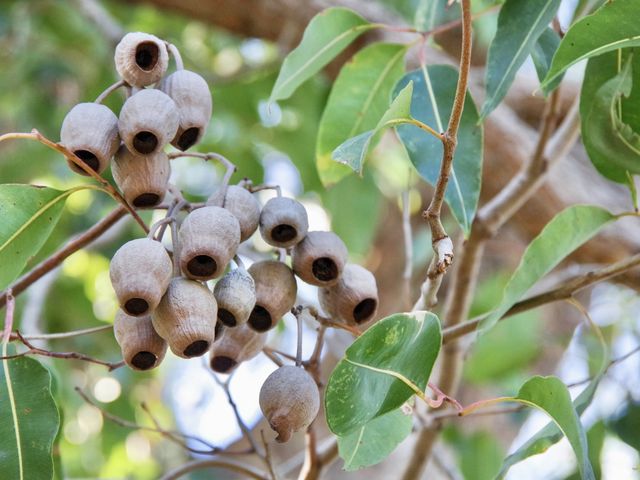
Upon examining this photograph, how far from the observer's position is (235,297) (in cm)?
100

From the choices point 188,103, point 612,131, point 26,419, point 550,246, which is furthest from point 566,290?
point 26,419

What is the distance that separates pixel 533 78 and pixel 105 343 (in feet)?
5.08

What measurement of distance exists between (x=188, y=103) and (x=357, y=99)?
20.3 inches

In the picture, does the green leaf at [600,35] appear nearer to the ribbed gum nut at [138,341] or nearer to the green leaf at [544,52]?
the green leaf at [544,52]

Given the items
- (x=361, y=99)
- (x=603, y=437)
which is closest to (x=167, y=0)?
(x=361, y=99)

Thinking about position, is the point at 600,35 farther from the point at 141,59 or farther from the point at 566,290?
the point at 141,59

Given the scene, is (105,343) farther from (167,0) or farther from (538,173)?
(538,173)

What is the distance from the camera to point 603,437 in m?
1.75

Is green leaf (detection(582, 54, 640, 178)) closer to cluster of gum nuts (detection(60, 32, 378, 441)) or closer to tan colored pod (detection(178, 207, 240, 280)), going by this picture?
cluster of gum nuts (detection(60, 32, 378, 441))

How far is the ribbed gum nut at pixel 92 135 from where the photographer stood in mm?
1043

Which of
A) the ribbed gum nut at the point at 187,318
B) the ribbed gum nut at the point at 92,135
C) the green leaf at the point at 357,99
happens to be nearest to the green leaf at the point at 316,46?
the green leaf at the point at 357,99

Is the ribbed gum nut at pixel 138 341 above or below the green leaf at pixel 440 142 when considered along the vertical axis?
below

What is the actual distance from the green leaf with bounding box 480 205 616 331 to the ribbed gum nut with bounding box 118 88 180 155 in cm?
46

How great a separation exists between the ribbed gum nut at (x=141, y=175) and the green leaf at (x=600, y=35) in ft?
1.50
